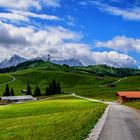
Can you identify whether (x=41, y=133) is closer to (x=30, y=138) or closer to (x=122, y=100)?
(x=30, y=138)

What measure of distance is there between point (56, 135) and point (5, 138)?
517 centimetres

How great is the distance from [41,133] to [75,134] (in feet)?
12.1

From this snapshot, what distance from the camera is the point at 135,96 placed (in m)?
A: 167

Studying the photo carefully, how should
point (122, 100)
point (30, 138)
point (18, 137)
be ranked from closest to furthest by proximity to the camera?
point (30, 138) → point (18, 137) → point (122, 100)

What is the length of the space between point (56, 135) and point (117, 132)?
619cm

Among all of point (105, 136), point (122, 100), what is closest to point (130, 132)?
point (105, 136)

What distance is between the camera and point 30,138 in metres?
30.8

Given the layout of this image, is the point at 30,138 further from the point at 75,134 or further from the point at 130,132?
the point at 130,132

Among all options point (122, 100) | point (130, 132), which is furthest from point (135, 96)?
point (130, 132)

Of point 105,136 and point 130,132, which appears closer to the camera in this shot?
point 105,136

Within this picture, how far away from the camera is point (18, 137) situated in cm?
3278

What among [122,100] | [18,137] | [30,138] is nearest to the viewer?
[30,138]

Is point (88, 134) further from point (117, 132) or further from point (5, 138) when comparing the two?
point (5, 138)

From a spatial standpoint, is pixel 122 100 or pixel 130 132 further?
pixel 122 100
